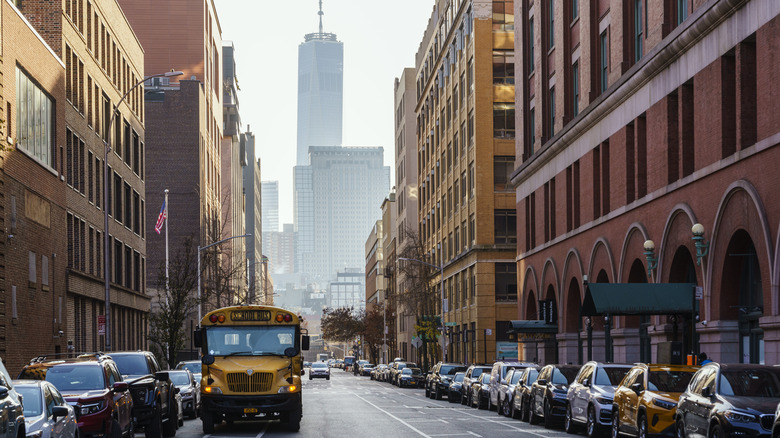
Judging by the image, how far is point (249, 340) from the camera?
2692 centimetres

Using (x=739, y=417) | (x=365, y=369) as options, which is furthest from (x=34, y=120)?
(x=365, y=369)

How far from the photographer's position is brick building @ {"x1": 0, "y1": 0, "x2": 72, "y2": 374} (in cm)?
3566

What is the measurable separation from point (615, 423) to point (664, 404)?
9.14 ft

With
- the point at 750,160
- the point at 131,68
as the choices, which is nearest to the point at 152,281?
the point at 131,68

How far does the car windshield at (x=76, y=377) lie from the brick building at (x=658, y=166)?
16268 mm

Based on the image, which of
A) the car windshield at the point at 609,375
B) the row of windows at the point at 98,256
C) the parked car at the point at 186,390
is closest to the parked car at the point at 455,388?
the parked car at the point at 186,390

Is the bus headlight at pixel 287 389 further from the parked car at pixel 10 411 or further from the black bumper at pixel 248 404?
the parked car at pixel 10 411

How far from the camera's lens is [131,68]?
214 ft

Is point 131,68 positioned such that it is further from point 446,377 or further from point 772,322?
point 772,322

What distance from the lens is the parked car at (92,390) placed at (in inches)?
758

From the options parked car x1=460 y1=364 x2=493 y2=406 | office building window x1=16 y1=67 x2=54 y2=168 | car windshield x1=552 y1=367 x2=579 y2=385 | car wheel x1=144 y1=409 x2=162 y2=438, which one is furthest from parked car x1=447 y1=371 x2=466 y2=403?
car wheel x1=144 y1=409 x2=162 y2=438

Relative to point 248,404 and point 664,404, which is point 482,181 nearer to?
point 248,404

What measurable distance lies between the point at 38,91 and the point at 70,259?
887 centimetres

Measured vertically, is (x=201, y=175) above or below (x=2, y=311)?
above
